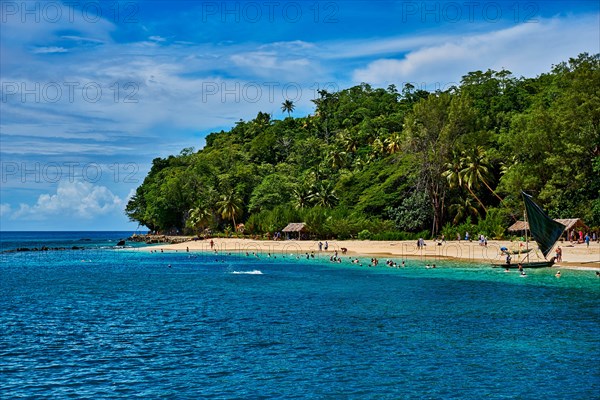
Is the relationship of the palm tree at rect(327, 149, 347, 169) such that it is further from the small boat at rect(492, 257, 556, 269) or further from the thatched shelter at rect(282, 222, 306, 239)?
the small boat at rect(492, 257, 556, 269)

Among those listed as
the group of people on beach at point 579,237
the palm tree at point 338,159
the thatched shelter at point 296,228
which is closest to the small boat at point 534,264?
the group of people on beach at point 579,237

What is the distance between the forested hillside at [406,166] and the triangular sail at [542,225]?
13949 millimetres

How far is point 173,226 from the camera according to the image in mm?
142750

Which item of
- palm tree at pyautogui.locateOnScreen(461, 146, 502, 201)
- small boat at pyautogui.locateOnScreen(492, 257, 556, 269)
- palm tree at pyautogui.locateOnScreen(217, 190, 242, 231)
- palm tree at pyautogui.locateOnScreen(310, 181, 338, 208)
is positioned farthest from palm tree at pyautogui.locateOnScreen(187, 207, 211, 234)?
small boat at pyautogui.locateOnScreen(492, 257, 556, 269)

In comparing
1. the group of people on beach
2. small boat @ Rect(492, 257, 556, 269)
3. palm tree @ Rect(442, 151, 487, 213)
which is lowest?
small boat @ Rect(492, 257, 556, 269)

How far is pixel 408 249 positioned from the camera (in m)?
74.2

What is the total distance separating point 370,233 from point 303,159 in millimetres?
44437

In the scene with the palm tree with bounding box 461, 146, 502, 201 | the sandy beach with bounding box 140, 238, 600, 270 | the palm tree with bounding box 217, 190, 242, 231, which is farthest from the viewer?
the palm tree with bounding box 217, 190, 242, 231

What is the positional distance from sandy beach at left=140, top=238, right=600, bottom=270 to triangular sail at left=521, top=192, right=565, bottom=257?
3893mm

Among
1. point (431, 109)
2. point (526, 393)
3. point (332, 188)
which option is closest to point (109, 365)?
point (526, 393)

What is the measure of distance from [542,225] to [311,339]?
29609mm

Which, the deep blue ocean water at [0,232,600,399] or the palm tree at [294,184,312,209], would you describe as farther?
the palm tree at [294,184,312,209]

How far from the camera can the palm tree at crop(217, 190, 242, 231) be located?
112 metres

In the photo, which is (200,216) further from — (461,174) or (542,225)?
(542,225)
